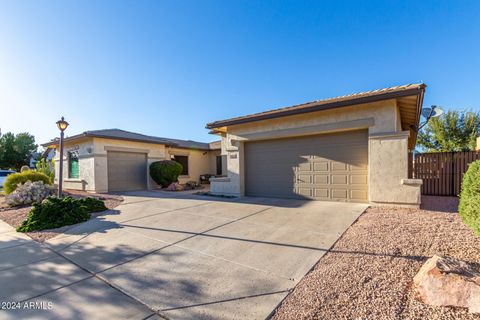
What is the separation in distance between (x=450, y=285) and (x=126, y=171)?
14359 millimetres

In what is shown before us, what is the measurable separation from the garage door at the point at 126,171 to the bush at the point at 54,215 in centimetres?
650

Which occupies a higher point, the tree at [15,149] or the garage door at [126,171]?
the tree at [15,149]

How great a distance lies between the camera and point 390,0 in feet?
23.2

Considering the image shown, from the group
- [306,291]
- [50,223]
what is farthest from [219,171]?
[306,291]

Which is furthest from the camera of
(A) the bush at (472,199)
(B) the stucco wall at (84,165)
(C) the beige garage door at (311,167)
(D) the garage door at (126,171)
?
(D) the garage door at (126,171)

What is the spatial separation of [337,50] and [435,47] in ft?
12.0

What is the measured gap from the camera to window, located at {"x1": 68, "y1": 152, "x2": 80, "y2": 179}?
13419 mm

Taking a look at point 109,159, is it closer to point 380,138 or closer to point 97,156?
point 97,156

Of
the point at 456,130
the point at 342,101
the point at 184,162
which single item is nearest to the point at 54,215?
the point at 342,101

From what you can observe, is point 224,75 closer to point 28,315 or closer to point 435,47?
point 435,47

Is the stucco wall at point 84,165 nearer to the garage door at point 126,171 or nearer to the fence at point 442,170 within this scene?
the garage door at point 126,171

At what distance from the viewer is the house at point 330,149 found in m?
6.44

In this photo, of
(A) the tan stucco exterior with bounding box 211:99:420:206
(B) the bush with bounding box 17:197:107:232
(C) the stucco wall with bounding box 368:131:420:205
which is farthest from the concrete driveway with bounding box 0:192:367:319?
(A) the tan stucco exterior with bounding box 211:99:420:206

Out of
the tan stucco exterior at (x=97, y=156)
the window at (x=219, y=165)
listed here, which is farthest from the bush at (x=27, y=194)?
the window at (x=219, y=165)
